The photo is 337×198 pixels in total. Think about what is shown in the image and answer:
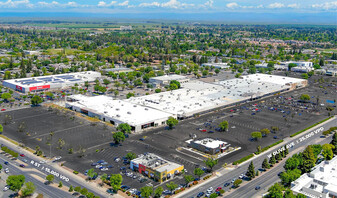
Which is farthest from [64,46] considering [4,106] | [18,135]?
[18,135]

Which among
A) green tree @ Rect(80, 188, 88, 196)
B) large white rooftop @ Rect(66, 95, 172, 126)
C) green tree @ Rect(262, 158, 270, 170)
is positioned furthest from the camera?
large white rooftop @ Rect(66, 95, 172, 126)

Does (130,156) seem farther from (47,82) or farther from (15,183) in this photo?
(47,82)

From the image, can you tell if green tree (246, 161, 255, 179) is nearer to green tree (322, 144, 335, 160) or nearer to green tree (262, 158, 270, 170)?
green tree (262, 158, 270, 170)

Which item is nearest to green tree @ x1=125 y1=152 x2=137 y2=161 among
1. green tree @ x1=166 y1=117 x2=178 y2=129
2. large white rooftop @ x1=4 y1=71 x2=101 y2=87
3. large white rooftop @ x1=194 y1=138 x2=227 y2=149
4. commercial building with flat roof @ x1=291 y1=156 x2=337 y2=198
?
large white rooftop @ x1=194 y1=138 x2=227 y2=149

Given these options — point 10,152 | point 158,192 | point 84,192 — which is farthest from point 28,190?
point 158,192

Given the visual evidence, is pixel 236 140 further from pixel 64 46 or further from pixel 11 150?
pixel 64 46
